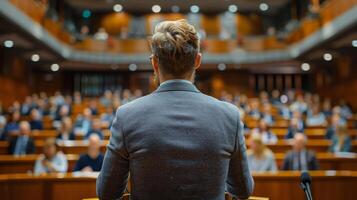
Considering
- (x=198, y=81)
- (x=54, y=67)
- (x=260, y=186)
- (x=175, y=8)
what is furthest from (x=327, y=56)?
(x=260, y=186)

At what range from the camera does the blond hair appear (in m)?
1.44

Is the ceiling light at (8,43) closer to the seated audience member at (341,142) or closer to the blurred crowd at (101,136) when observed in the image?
the blurred crowd at (101,136)

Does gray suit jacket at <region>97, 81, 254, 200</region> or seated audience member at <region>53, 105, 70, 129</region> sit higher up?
seated audience member at <region>53, 105, 70, 129</region>

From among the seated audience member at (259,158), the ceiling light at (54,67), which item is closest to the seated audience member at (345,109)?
the seated audience member at (259,158)

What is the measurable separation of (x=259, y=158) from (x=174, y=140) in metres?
4.50

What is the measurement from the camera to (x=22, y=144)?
7.81 m

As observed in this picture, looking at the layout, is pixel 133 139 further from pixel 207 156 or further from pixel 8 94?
pixel 8 94

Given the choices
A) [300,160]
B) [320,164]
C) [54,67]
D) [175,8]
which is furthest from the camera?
[175,8]

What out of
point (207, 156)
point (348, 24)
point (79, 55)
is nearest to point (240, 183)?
point (207, 156)

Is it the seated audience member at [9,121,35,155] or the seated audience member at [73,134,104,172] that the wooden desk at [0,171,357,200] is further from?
the seated audience member at [9,121,35,155]

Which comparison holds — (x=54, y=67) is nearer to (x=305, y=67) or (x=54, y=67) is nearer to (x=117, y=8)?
(x=117, y=8)

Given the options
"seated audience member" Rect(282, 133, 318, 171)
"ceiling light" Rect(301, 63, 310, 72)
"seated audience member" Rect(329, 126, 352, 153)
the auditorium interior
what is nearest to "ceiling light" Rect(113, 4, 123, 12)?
the auditorium interior

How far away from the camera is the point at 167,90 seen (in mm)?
1484

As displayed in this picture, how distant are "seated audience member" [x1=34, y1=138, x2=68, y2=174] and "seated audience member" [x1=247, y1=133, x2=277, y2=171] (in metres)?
2.23
